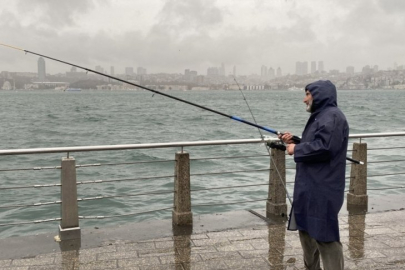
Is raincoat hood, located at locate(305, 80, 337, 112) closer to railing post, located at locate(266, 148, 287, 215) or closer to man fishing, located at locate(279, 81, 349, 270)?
man fishing, located at locate(279, 81, 349, 270)

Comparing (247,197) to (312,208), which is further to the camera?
(247,197)

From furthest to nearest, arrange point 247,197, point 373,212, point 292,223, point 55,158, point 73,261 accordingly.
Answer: point 55,158, point 247,197, point 373,212, point 73,261, point 292,223

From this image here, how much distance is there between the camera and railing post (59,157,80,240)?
6.12 m

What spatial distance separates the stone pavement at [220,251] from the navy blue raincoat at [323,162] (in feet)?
4.02

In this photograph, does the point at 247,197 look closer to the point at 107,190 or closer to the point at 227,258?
the point at 107,190

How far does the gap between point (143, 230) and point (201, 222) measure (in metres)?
0.84

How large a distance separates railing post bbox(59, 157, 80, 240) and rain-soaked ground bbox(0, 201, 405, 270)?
155 mm

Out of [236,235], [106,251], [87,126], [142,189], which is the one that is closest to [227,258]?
[236,235]

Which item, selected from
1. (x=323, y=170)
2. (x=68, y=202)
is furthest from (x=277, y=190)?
(x=323, y=170)

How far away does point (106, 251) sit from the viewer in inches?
225

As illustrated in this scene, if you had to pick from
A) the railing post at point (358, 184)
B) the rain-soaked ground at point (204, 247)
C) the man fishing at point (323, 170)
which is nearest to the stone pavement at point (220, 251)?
the rain-soaked ground at point (204, 247)

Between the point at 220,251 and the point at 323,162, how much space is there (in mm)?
2040

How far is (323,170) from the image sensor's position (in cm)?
419

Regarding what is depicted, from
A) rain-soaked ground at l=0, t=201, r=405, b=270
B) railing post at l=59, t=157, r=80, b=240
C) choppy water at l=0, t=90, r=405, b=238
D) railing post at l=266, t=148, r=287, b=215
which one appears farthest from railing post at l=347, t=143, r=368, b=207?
choppy water at l=0, t=90, r=405, b=238
